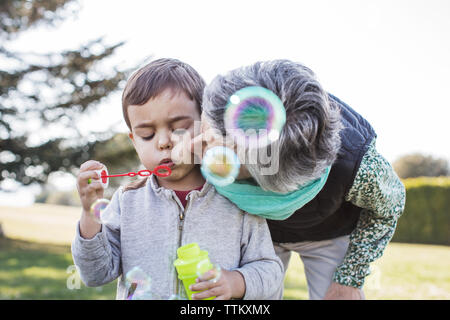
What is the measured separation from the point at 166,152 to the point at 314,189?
1.76 feet

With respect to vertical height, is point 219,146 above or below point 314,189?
above

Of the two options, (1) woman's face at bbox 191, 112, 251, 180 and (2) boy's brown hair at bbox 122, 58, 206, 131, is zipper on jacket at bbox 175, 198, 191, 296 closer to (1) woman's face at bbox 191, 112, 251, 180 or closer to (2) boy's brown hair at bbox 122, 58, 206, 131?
(1) woman's face at bbox 191, 112, 251, 180

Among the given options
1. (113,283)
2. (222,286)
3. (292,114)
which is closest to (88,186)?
(222,286)

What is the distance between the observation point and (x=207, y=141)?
1404 mm

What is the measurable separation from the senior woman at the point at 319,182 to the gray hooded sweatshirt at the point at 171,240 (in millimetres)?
92

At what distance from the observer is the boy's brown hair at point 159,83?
4.99ft

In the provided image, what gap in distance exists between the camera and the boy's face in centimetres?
149

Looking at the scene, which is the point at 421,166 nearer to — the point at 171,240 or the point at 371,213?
the point at 371,213

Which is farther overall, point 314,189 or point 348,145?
point 348,145

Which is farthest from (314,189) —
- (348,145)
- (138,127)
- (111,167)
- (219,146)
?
(111,167)

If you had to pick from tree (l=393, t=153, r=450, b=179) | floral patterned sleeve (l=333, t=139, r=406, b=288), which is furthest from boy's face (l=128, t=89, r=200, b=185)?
tree (l=393, t=153, r=450, b=179)

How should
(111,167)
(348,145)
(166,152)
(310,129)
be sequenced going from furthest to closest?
1. (111,167)
2. (348,145)
3. (166,152)
4. (310,129)

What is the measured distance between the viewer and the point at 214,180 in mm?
1512
